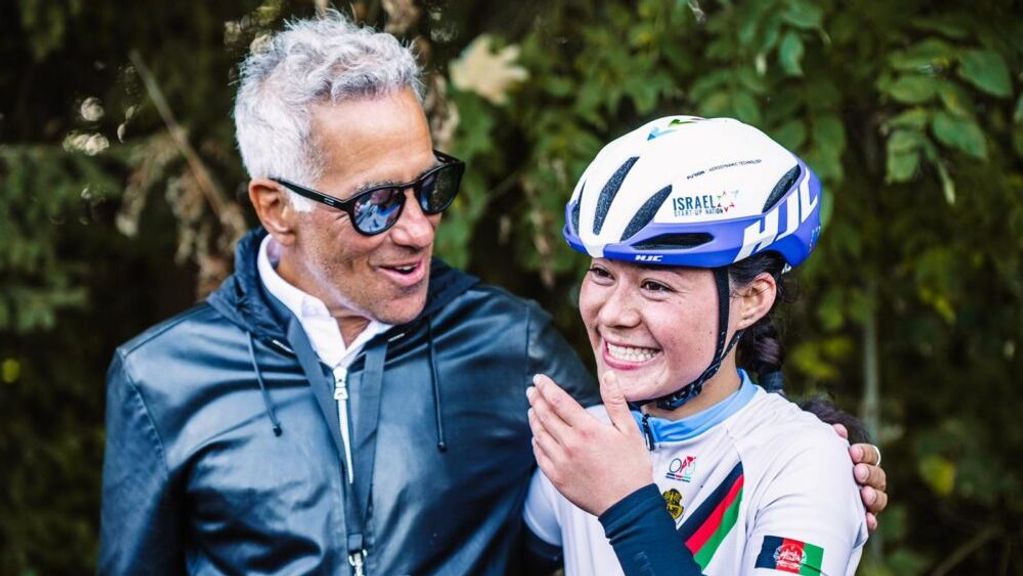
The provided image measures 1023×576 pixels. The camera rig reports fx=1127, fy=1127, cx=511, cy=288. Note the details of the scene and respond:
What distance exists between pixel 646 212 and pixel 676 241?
0.26ft

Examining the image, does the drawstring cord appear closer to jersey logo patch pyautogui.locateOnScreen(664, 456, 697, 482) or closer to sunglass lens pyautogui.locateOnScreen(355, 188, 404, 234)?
sunglass lens pyautogui.locateOnScreen(355, 188, 404, 234)

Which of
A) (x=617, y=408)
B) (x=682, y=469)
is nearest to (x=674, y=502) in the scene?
(x=682, y=469)

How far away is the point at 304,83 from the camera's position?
2.68m

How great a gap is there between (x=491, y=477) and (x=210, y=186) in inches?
87.2

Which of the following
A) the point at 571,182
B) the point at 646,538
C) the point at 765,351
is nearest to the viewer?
the point at 646,538

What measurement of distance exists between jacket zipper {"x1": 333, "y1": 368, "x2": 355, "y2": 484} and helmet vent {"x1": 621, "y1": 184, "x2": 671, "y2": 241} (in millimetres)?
912

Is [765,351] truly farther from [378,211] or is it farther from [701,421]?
[378,211]

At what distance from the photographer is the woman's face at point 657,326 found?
6.97 ft

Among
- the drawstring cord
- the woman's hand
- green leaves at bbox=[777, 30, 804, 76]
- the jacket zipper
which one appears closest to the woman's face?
the woman's hand

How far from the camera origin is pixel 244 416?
272 cm

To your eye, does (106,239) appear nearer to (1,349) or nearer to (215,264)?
(1,349)

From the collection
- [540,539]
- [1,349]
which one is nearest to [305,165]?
[540,539]

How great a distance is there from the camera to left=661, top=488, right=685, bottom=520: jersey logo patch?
2182 millimetres

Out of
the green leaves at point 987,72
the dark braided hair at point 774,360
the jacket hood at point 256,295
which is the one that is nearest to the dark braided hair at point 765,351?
the dark braided hair at point 774,360
